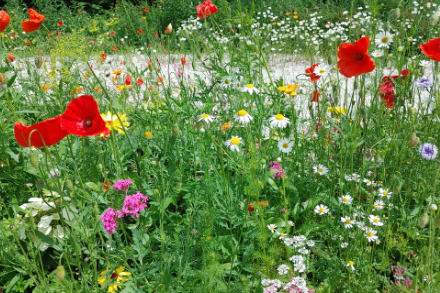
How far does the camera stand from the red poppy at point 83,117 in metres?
1.16

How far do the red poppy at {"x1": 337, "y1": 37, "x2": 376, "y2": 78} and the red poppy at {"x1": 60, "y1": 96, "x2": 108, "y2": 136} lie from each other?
3.73 feet

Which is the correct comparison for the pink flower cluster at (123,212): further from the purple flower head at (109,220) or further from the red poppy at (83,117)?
the red poppy at (83,117)

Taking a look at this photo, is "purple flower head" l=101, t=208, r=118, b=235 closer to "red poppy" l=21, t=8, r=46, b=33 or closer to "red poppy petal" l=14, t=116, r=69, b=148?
"red poppy petal" l=14, t=116, r=69, b=148

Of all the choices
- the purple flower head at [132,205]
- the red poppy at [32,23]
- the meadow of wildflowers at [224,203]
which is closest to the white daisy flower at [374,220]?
the meadow of wildflowers at [224,203]

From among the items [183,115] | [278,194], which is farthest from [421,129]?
[183,115]

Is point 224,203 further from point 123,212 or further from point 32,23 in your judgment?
point 32,23

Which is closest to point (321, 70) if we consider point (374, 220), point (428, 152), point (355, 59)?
point (355, 59)

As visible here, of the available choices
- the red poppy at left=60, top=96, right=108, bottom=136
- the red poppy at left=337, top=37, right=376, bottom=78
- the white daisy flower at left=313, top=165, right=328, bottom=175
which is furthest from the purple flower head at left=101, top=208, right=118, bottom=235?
the red poppy at left=337, top=37, right=376, bottom=78

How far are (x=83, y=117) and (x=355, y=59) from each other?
123cm

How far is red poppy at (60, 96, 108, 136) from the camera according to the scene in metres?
1.16

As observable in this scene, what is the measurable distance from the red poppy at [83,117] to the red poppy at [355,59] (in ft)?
3.73

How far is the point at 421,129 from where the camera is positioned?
2.33 meters

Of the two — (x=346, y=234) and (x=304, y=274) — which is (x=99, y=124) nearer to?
(x=304, y=274)

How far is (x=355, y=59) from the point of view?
5.74 ft
